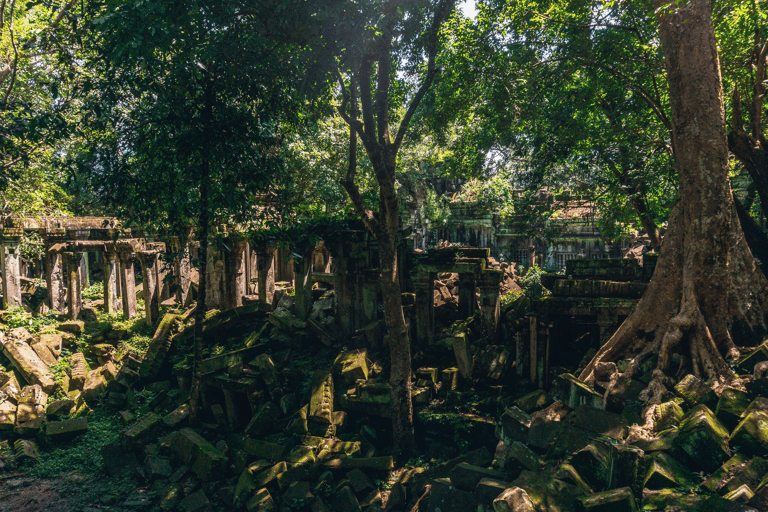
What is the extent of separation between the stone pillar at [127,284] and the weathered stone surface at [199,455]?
9929 mm

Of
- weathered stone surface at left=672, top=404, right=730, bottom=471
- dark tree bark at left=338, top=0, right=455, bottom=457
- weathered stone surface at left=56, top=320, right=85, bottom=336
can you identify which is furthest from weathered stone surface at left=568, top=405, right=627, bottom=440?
weathered stone surface at left=56, top=320, right=85, bottom=336

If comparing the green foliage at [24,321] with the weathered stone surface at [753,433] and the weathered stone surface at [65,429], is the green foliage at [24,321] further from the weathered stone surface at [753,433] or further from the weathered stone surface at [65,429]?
the weathered stone surface at [753,433]

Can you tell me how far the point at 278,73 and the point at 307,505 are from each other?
6.45 metres

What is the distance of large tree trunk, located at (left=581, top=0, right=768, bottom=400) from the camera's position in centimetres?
556

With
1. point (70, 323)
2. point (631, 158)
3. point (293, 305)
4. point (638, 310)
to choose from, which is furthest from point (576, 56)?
point (70, 323)

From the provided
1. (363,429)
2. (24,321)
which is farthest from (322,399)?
(24,321)

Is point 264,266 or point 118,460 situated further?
point 264,266

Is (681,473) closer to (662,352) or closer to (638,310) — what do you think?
(662,352)

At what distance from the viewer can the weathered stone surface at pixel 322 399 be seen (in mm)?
7133

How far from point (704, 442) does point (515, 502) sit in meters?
1.74

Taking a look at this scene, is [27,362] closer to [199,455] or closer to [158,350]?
[158,350]

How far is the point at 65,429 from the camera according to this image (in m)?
8.11

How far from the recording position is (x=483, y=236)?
26812 mm

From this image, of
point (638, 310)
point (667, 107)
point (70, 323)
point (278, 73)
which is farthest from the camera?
point (70, 323)
